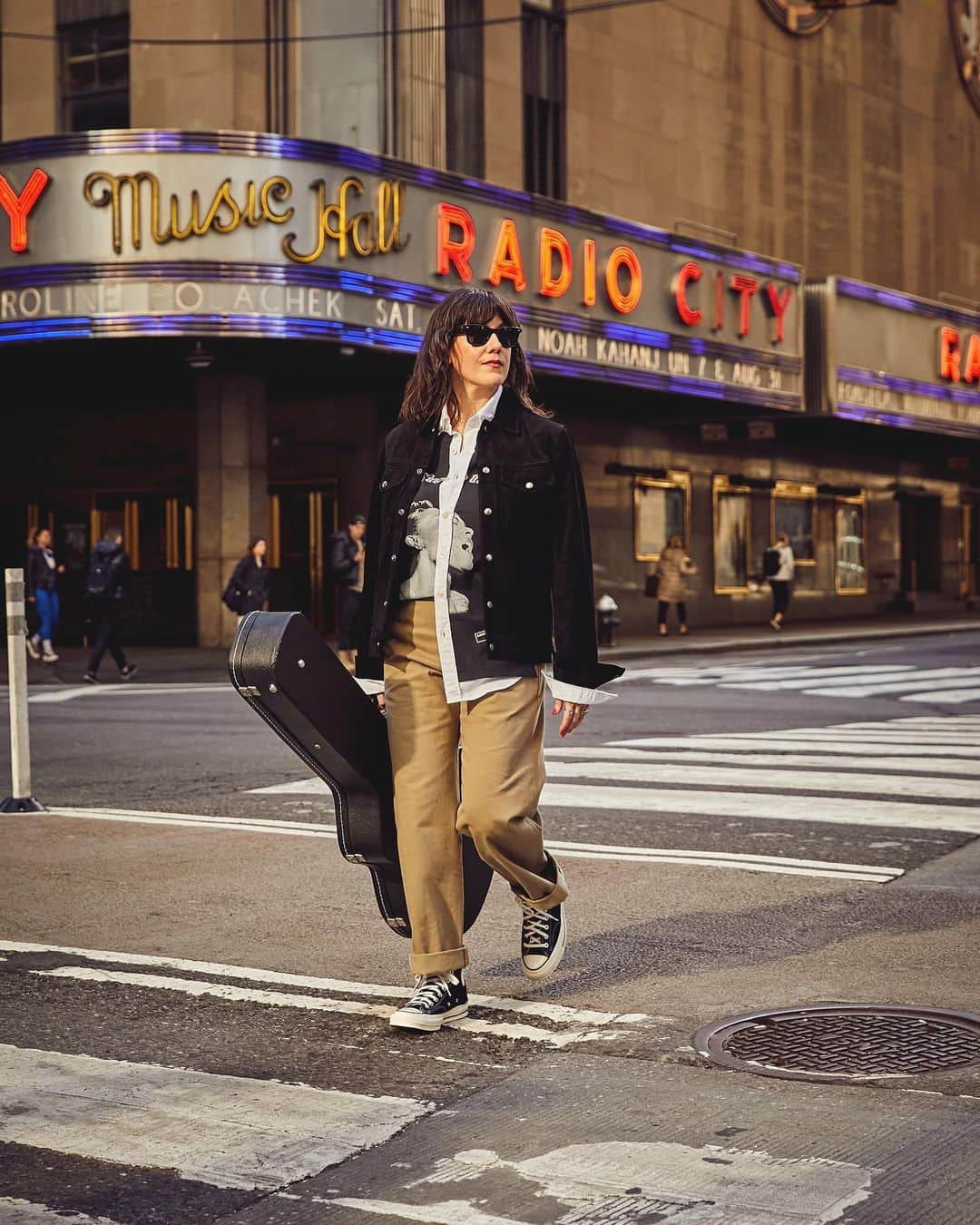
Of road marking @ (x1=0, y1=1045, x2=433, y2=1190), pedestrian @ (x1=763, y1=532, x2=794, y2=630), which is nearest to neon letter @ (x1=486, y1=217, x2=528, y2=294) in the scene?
pedestrian @ (x1=763, y1=532, x2=794, y2=630)

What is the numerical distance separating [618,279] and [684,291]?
1.80 m

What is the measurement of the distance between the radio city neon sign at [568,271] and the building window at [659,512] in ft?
11.3

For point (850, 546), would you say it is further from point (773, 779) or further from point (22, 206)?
point (773, 779)

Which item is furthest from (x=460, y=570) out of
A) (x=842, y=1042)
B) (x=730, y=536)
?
(x=730, y=536)

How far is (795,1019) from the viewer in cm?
515

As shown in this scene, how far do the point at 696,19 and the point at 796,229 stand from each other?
5.09 m

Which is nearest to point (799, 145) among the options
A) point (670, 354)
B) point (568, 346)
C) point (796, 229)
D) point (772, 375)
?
point (796, 229)

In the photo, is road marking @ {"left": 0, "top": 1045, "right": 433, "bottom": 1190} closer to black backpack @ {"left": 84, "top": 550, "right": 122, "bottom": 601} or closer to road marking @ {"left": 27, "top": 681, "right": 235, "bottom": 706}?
road marking @ {"left": 27, "top": 681, "right": 235, "bottom": 706}

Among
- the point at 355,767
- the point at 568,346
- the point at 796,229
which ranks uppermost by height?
the point at 796,229

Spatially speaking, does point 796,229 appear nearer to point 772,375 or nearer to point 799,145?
point 799,145

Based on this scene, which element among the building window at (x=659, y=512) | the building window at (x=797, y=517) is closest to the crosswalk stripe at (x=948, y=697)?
the building window at (x=659, y=512)

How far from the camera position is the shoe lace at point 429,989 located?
5.10m

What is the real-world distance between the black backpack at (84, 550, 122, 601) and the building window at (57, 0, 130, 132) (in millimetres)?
10444

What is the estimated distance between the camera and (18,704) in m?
9.73
